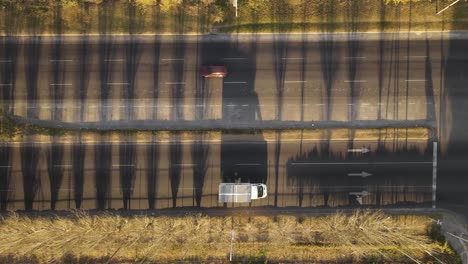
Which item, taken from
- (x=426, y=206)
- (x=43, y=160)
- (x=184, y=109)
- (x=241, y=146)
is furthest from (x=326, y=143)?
(x=43, y=160)

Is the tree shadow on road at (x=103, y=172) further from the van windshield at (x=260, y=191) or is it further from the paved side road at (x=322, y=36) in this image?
the van windshield at (x=260, y=191)

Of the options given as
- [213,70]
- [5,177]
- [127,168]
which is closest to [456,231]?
[213,70]

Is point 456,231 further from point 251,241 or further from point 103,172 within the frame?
point 103,172

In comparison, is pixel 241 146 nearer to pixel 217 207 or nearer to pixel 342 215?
pixel 217 207

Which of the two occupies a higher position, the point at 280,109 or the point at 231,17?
the point at 231,17

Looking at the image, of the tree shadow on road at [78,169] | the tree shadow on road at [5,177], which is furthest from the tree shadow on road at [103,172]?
the tree shadow on road at [5,177]

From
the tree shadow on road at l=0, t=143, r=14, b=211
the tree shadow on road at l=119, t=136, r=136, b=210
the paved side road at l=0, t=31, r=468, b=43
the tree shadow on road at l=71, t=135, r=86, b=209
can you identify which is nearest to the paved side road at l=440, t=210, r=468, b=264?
the paved side road at l=0, t=31, r=468, b=43
